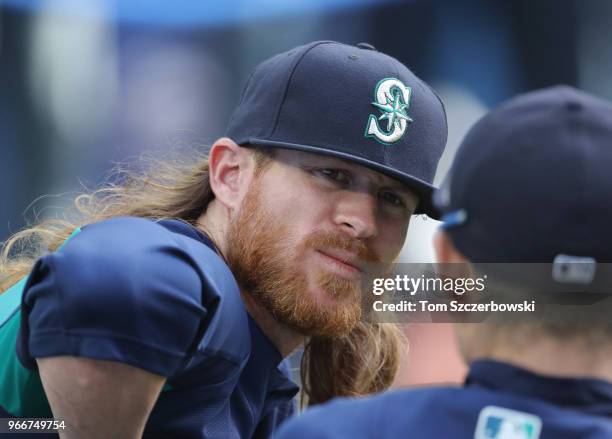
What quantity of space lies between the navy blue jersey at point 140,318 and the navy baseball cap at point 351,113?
464mm

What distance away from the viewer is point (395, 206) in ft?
6.55

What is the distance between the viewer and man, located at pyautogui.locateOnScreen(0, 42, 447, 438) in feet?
4.21

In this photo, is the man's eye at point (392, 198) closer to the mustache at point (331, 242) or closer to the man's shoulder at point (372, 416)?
the mustache at point (331, 242)

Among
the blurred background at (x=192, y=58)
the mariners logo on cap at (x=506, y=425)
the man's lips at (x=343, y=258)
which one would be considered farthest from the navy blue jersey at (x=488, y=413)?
the blurred background at (x=192, y=58)

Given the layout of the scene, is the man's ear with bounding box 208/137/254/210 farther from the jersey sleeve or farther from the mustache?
the jersey sleeve

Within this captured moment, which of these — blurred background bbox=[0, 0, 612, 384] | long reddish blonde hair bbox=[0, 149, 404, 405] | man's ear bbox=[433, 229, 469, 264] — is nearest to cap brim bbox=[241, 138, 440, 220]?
long reddish blonde hair bbox=[0, 149, 404, 405]

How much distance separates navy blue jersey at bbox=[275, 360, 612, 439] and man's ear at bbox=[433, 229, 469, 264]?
0.46 ft

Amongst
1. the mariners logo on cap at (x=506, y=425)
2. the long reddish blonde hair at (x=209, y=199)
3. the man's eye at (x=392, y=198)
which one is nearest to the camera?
the mariners logo on cap at (x=506, y=425)

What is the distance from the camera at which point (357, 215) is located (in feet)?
6.21

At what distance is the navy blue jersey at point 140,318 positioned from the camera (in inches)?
49.4

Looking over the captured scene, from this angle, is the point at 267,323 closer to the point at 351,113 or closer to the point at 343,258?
the point at 343,258

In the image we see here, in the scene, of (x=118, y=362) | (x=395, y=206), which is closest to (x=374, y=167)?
(x=395, y=206)

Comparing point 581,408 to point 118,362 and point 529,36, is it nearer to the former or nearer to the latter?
point 118,362

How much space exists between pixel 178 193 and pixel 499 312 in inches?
53.4
